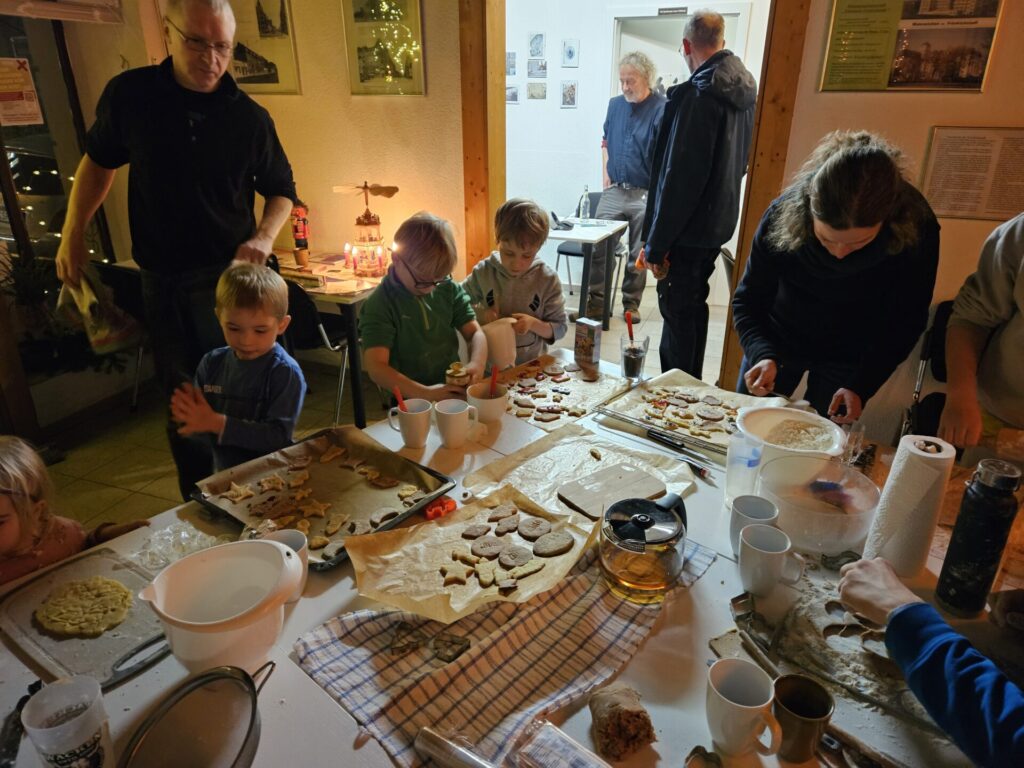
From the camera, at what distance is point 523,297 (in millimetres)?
2227

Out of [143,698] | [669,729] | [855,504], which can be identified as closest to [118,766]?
[143,698]

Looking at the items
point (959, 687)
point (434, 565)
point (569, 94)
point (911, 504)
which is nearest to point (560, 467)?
point (434, 565)

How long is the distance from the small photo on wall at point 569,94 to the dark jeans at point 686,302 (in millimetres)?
2983

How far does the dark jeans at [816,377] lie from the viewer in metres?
1.90

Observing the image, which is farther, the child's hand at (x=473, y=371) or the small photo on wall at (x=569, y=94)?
the small photo on wall at (x=569, y=94)

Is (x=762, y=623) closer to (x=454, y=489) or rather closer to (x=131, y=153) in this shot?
(x=454, y=489)

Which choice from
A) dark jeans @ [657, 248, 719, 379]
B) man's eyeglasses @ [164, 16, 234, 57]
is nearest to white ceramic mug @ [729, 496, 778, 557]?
man's eyeglasses @ [164, 16, 234, 57]

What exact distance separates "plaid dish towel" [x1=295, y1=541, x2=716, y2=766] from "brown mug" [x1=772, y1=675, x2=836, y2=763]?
0.70ft

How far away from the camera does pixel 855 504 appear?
3.79 ft

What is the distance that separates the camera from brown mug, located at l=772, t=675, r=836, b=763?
74 cm

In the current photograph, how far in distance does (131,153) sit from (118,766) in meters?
2.01

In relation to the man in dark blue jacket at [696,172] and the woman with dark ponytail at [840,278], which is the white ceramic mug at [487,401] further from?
the man in dark blue jacket at [696,172]

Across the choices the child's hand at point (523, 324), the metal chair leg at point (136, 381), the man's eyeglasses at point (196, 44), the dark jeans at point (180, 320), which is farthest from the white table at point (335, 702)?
the metal chair leg at point (136, 381)

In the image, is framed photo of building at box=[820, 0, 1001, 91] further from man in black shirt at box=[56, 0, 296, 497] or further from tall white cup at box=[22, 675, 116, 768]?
tall white cup at box=[22, 675, 116, 768]
